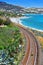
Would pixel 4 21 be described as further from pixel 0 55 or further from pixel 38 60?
pixel 0 55

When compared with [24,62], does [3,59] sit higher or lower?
higher

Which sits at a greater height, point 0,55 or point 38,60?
point 0,55

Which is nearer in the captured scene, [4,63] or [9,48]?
[4,63]

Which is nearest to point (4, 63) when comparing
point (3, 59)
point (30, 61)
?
point (3, 59)

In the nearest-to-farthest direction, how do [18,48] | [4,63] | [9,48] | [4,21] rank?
[4,63] → [9,48] → [18,48] → [4,21]

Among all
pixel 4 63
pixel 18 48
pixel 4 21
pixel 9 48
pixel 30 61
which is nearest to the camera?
pixel 4 63

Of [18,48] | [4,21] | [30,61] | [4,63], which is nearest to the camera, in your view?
[4,63]

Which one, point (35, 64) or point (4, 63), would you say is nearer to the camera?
point (4, 63)

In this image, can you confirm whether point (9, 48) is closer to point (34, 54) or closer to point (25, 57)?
point (25, 57)

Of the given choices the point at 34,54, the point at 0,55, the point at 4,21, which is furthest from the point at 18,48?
the point at 4,21
